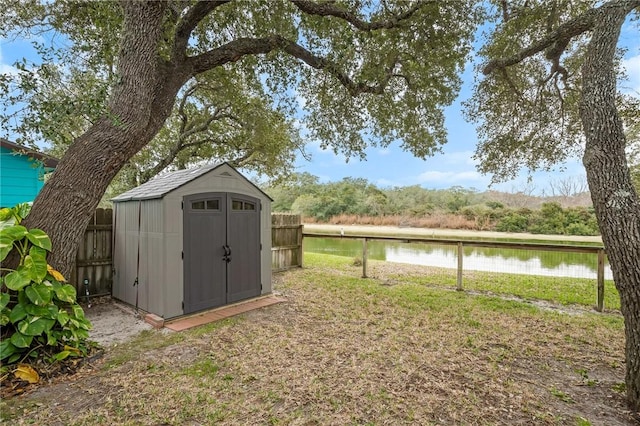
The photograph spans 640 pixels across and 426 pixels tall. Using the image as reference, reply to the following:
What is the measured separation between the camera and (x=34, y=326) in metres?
2.56

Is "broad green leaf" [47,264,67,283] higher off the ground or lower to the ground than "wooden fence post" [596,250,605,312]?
higher

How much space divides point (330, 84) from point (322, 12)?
146cm

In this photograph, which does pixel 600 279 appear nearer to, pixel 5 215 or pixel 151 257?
pixel 151 257

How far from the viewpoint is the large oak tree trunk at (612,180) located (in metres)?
2.27

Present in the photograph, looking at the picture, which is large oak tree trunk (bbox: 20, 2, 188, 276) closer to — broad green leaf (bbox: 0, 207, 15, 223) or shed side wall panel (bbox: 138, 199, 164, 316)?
broad green leaf (bbox: 0, 207, 15, 223)

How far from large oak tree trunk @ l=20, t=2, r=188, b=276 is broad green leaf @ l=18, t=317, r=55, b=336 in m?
0.56

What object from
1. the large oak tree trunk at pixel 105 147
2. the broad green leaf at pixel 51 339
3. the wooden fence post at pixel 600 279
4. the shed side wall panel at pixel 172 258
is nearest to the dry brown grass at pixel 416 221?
the wooden fence post at pixel 600 279

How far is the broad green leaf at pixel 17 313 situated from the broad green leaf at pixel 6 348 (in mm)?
182

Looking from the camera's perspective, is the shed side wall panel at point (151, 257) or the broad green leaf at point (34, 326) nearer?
the broad green leaf at point (34, 326)

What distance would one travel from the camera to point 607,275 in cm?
838

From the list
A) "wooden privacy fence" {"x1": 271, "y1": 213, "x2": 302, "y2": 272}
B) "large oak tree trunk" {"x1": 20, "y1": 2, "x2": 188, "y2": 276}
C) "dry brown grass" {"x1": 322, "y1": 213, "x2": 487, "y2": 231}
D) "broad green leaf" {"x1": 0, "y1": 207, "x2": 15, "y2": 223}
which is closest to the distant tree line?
"dry brown grass" {"x1": 322, "y1": 213, "x2": 487, "y2": 231}

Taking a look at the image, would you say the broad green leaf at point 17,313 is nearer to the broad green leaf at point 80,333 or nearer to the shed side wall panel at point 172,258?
the broad green leaf at point 80,333

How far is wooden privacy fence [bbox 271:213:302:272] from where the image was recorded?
743 centimetres

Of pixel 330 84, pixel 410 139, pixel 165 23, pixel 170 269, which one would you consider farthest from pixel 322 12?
pixel 170 269
